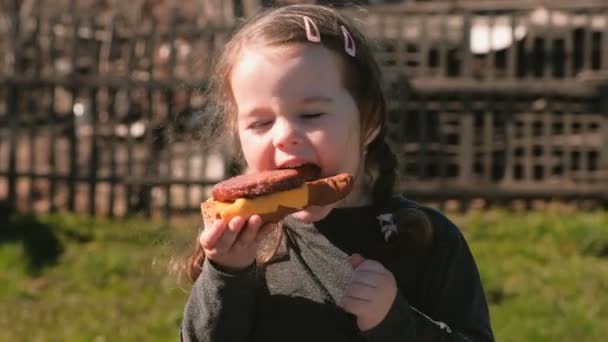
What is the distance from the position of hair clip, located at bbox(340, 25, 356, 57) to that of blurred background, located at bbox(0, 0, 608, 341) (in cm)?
507

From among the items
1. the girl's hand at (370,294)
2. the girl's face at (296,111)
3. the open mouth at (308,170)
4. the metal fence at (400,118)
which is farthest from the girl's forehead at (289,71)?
the metal fence at (400,118)

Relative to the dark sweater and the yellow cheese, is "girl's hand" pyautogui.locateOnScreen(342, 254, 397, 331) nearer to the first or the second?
the dark sweater

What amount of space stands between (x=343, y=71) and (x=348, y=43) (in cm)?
7

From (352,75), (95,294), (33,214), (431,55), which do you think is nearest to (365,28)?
(352,75)

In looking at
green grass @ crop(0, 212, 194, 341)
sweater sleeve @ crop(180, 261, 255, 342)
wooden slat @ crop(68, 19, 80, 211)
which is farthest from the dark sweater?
wooden slat @ crop(68, 19, 80, 211)

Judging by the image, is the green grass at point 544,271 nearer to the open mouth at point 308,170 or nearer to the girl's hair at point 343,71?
the girl's hair at point 343,71

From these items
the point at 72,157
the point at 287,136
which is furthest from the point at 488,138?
the point at 287,136

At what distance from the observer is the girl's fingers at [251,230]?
207 cm

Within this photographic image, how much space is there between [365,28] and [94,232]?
584 centimetres

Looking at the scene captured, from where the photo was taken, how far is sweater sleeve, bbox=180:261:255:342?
215cm

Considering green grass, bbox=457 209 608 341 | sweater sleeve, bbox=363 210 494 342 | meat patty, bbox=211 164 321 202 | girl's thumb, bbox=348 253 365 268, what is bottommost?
green grass, bbox=457 209 608 341

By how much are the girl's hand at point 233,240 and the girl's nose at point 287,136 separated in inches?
5.4

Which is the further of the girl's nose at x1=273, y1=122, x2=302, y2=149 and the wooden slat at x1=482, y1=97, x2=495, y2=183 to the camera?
the wooden slat at x1=482, y1=97, x2=495, y2=183

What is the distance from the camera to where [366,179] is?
7.98ft
